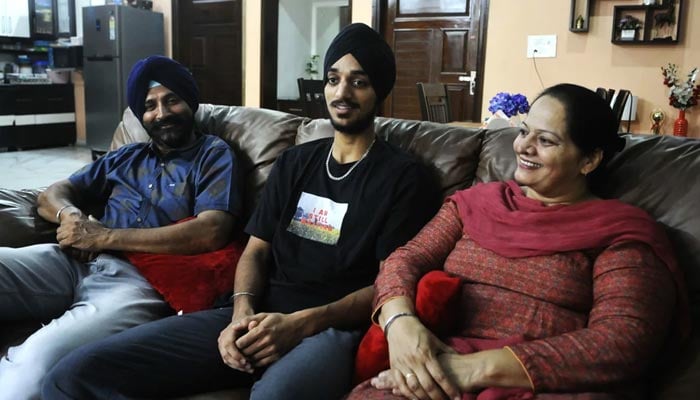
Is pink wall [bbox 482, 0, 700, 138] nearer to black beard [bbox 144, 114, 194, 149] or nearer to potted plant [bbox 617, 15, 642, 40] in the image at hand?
potted plant [bbox 617, 15, 642, 40]

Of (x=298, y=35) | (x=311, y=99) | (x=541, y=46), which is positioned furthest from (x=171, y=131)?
(x=298, y=35)

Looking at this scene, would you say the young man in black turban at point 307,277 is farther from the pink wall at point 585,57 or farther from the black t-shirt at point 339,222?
the pink wall at point 585,57

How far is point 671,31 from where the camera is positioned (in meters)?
4.30

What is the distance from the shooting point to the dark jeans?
1221 millimetres

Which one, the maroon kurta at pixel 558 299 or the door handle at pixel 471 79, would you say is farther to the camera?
the door handle at pixel 471 79

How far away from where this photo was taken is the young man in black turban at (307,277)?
1.26 metres

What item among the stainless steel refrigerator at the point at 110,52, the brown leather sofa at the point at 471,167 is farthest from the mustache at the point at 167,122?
the stainless steel refrigerator at the point at 110,52

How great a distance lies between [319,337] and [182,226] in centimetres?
64

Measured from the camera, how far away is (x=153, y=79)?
2.00 m

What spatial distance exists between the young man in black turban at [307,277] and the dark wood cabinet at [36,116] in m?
6.69

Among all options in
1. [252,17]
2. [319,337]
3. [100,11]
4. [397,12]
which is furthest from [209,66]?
[319,337]

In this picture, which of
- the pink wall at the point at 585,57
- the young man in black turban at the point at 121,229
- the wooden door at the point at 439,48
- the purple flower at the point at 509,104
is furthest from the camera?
the wooden door at the point at 439,48

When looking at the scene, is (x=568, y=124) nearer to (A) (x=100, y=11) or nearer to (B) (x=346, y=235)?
(B) (x=346, y=235)

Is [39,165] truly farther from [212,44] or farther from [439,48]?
[439,48]
